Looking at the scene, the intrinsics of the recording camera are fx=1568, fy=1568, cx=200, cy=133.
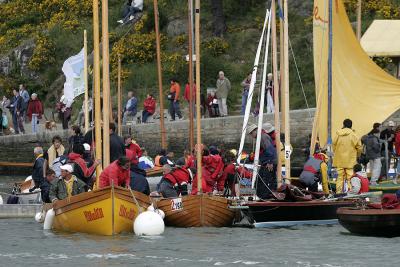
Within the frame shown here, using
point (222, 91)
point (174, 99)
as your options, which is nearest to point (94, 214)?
point (222, 91)

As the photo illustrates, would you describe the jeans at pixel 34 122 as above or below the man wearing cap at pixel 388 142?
above

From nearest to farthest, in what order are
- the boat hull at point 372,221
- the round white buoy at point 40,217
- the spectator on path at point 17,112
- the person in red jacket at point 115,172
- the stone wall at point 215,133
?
the boat hull at point 372,221
the person in red jacket at point 115,172
the round white buoy at point 40,217
the stone wall at point 215,133
the spectator on path at point 17,112

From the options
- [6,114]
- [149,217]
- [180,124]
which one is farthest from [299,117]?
[149,217]

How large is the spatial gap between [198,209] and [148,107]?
22418 millimetres

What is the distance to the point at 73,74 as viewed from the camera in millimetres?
37312

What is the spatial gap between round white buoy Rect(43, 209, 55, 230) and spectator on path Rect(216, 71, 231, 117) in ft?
64.0

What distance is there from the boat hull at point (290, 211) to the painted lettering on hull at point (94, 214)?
3.18 m

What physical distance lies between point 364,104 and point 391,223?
10827mm

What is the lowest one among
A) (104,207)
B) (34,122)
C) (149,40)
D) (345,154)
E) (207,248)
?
(207,248)

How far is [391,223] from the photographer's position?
27625 mm

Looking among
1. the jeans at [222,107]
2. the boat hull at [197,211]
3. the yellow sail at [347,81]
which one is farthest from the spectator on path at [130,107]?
the boat hull at [197,211]

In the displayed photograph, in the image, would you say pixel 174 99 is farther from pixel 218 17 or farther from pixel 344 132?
pixel 344 132

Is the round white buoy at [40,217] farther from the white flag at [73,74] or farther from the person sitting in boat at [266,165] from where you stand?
the white flag at [73,74]

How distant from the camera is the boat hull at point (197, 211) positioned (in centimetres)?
2986
